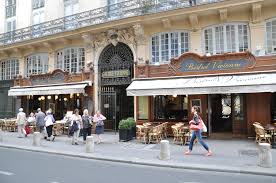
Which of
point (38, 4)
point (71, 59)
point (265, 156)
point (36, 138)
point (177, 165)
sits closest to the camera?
point (265, 156)

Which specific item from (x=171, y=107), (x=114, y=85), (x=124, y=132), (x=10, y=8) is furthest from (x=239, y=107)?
(x=10, y=8)

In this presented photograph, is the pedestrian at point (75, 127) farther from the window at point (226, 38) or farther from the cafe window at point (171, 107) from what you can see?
the window at point (226, 38)

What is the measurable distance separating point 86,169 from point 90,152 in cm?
277

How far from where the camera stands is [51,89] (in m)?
19.1

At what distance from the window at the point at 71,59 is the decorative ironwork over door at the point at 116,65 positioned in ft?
5.75

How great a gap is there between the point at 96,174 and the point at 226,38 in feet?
33.0

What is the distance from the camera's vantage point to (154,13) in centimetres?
1563

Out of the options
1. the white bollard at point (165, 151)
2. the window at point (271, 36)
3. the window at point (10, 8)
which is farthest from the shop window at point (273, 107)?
the window at point (10, 8)

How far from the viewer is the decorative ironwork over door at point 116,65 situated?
1764 centimetres

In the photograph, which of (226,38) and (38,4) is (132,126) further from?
(38,4)

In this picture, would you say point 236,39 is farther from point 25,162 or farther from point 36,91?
point 36,91

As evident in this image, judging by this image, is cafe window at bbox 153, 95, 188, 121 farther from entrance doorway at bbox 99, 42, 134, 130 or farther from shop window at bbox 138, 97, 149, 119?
entrance doorway at bbox 99, 42, 134, 130

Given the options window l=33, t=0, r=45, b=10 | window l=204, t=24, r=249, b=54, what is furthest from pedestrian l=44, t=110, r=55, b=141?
window l=33, t=0, r=45, b=10

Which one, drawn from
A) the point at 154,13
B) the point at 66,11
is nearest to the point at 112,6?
the point at 154,13
